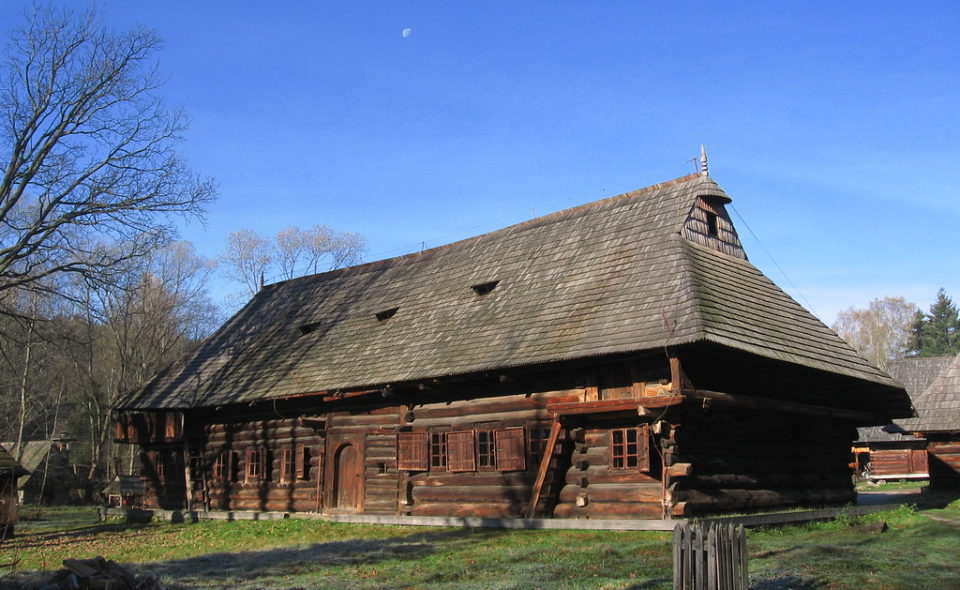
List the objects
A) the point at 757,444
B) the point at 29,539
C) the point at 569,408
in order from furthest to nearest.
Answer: the point at 29,539
the point at 757,444
the point at 569,408

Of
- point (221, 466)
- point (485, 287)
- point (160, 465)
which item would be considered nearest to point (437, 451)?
point (485, 287)

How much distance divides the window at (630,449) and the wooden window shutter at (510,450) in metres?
2.00

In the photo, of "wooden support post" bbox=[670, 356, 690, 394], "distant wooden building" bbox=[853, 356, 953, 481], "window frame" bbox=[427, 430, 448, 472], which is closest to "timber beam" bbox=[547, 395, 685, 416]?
"wooden support post" bbox=[670, 356, 690, 394]

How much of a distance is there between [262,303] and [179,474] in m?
7.03

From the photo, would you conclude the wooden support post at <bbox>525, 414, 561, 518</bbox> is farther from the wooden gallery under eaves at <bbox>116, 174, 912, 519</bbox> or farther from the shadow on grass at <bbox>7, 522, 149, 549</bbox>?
the shadow on grass at <bbox>7, 522, 149, 549</bbox>

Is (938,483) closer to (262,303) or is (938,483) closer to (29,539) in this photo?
(262,303)

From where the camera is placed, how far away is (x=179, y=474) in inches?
1101

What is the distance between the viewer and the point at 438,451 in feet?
63.9

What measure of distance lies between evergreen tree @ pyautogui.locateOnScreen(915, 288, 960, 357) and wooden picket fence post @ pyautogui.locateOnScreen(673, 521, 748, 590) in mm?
68687

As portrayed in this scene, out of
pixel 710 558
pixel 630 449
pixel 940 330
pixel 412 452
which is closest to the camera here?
pixel 710 558

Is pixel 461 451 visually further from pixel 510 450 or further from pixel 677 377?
pixel 677 377

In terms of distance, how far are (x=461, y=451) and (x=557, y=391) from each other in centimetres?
280

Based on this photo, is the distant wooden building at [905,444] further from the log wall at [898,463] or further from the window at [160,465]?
the window at [160,465]

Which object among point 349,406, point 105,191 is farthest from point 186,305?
point 349,406
